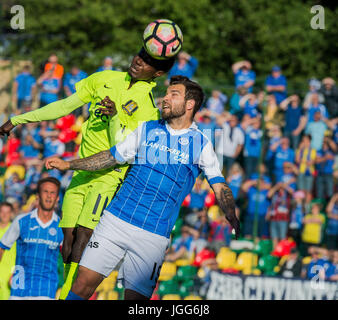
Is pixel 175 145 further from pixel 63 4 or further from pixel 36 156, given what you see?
pixel 63 4

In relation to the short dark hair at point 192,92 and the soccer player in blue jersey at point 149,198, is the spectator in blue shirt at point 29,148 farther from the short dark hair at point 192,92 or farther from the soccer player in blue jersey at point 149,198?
the short dark hair at point 192,92

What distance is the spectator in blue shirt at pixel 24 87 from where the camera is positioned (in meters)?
12.9

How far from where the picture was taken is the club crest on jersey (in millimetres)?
6574

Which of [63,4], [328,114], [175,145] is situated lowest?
[175,145]

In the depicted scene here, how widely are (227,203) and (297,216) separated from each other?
287 inches

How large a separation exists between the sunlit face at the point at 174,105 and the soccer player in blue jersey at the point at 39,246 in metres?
2.78

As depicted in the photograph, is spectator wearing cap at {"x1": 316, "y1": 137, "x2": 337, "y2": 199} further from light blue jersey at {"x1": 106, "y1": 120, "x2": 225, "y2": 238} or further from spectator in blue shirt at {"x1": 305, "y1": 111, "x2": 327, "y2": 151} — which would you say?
light blue jersey at {"x1": 106, "y1": 120, "x2": 225, "y2": 238}

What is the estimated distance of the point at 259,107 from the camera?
43.1 ft

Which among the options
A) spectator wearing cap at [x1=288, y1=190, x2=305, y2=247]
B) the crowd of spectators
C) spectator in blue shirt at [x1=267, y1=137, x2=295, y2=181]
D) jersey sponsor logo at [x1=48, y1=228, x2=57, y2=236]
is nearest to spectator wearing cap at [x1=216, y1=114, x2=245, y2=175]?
the crowd of spectators

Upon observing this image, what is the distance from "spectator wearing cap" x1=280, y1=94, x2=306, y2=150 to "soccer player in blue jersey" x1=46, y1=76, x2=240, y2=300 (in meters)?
7.31

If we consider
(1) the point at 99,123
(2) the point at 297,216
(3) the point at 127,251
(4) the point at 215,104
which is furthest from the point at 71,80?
(3) the point at 127,251

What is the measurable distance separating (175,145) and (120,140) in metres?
0.70
